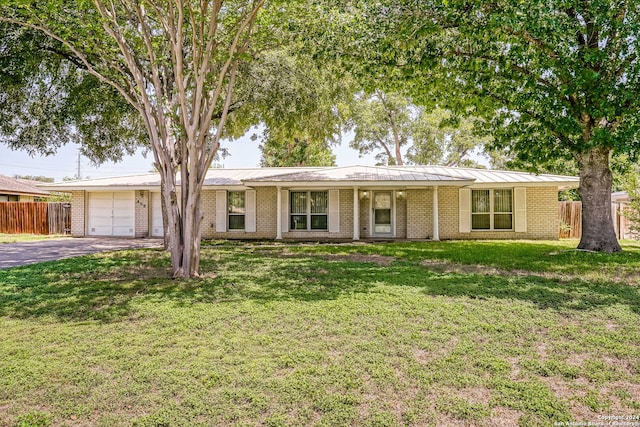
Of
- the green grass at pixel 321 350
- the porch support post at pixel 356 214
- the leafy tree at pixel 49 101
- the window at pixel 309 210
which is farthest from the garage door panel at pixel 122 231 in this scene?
the green grass at pixel 321 350

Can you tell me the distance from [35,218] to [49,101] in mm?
11521

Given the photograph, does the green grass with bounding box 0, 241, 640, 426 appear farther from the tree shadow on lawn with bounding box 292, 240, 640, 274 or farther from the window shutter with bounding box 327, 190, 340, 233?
the window shutter with bounding box 327, 190, 340, 233

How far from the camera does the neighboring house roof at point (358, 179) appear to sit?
1440 centimetres

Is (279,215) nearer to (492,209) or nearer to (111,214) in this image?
(111,214)

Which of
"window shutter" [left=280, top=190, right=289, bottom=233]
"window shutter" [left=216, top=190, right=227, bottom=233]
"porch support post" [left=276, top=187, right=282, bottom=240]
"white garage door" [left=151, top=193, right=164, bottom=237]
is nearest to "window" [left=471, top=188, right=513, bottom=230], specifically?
"window shutter" [left=280, top=190, right=289, bottom=233]

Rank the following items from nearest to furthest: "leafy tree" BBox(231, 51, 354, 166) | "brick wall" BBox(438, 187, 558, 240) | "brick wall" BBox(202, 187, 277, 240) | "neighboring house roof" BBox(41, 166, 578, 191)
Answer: "leafy tree" BBox(231, 51, 354, 166)
"neighboring house roof" BBox(41, 166, 578, 191)
"brick wall" BBox(438, 187, 558, 240)
"brick wall" BBox(202, 187, 277, 240)

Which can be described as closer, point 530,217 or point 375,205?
point 530,217

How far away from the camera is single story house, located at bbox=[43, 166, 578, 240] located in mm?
15452

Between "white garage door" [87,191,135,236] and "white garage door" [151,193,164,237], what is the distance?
0.86 m

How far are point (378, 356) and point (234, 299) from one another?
2841 millimetres

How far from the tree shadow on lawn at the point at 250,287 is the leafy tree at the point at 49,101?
512cm

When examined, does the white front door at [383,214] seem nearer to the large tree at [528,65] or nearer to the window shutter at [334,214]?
the window shutter at [334,214]

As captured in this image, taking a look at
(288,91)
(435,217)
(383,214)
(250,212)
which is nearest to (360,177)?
(383,214)

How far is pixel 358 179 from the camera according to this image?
14578mm
